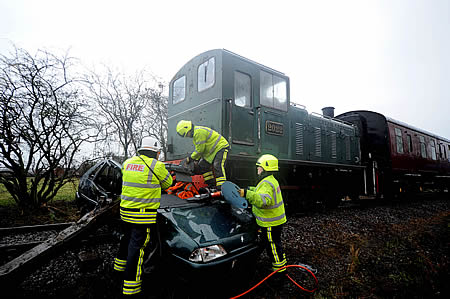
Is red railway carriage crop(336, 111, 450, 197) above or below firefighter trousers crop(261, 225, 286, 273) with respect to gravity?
above

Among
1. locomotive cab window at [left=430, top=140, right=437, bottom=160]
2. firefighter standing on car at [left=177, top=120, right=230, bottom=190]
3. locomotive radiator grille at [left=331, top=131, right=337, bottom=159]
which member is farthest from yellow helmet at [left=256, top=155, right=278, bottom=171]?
locomotive cab window at [left=430, top=140, right=437, bottom=160]

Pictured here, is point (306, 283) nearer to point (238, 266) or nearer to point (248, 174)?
point (238, 266)

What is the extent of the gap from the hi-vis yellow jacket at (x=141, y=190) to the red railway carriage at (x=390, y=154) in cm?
935

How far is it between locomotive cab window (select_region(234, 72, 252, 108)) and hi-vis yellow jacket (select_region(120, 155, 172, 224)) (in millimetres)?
3073

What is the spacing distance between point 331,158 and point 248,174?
13.8 feet

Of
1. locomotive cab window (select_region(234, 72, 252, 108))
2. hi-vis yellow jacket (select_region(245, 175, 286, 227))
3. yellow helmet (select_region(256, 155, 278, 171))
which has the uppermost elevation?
locomotive cab window (select_region(234, 72, 252, 108))

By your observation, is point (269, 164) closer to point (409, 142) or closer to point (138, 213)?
point (138, 213)

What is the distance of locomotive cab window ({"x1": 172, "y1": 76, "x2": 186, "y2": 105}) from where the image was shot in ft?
20.9

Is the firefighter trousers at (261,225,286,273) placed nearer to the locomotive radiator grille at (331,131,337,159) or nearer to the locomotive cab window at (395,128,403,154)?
the locomotive radiator grille at (331,131,337,159)

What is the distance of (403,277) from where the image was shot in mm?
2775

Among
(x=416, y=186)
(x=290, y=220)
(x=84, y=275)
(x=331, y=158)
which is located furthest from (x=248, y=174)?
(x=416, y=186)

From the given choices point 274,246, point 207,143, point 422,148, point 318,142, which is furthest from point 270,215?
point 422,148

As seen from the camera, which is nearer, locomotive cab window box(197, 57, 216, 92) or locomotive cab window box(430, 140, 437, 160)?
locomotive cab window box(197, 57, 216, 92)

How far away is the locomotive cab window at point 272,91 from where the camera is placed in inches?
225
